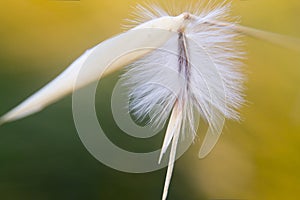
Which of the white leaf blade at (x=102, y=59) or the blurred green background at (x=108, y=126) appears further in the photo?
the blurred green background at (x=108, y=126)

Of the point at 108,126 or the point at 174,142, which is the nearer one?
the point at 174,142

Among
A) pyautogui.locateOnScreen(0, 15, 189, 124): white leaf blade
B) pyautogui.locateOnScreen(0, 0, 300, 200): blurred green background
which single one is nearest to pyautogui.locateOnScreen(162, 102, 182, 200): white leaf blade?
pyautogui.locateOnScreen(0, 15, 189, 124): white leaf blade

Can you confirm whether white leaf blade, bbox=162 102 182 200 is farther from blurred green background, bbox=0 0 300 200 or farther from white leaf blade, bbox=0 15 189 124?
blurred green background, bbox=0 0 300 200

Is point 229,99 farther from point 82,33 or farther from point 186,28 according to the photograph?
point 82,33

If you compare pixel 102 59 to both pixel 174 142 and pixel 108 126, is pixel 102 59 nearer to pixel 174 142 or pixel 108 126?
pixel 174 142

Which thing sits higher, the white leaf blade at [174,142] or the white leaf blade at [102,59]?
the white leaf blade at [102,59]

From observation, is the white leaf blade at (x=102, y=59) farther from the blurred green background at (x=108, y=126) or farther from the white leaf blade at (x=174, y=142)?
the blurred green background at (x=108, y=126)

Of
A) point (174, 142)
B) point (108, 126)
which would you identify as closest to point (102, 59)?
point (174, 142)

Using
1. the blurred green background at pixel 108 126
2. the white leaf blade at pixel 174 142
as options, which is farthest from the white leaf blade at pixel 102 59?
the blurred green background at pixel 108 126
